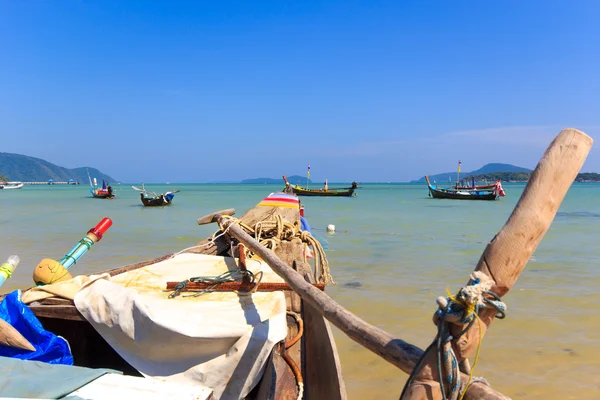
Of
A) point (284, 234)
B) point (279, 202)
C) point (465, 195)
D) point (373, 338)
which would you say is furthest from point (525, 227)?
point (465, 195)

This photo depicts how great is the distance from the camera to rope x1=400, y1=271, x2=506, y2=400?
1141 millimetres

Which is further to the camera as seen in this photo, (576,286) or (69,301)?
(576,286)

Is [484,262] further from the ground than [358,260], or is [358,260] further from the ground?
[484,262]

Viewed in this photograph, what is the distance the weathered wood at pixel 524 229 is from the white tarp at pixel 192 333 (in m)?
1.32

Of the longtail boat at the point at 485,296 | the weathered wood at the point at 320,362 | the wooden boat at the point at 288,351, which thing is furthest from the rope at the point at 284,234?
the longtail boat at the point at 485,296

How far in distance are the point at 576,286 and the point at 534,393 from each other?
14.3ft

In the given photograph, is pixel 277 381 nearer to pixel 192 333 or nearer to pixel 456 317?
pixel 192 333

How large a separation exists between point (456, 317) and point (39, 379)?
5.94 ft

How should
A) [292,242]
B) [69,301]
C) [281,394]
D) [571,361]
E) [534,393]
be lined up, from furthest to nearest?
[292,242], [571,361], [534,393], [69,301], [281,394]

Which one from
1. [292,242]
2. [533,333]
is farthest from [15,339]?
[533,333]

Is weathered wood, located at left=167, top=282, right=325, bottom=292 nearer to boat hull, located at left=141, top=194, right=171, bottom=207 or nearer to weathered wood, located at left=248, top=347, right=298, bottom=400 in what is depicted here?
weathered wood, located at left=248, top=347, right=298, bottom=400

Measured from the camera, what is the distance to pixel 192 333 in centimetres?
242

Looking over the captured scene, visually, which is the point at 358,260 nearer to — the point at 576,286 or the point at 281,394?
the point at 576,286

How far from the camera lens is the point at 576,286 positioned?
7.35 meters
